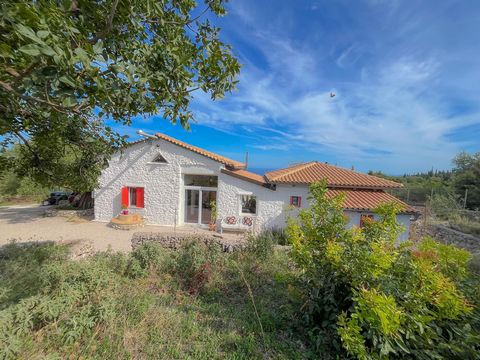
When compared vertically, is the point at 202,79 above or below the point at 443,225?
above

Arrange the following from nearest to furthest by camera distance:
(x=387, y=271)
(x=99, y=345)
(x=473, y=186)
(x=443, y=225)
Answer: (x=99, y=345) < (x=387, y=271) < (x=443, y=225) < (x=473, y=186)

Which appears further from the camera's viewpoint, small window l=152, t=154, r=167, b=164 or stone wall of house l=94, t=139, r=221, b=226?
small window l=152, t=154, r=167, b=164

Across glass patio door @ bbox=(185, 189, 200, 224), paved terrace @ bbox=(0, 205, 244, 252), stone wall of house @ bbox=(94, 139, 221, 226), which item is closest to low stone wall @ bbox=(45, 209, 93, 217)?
paved terrace @ bbox=(0, 205, 244, 252)

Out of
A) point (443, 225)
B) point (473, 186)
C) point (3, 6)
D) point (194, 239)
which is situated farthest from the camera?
point (473, 186)

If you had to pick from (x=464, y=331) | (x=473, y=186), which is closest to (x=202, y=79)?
(x=464, y=331)

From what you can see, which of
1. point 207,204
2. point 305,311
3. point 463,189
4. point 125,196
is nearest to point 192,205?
point 207,204

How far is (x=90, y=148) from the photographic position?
4.80 metres

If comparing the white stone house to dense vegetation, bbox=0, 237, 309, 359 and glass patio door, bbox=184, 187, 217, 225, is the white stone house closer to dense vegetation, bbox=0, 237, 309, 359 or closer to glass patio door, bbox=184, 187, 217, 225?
glass patio door, bbox=184, 187, 217, 225

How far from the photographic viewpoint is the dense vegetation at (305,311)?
296cm

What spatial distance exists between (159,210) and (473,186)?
30.8m

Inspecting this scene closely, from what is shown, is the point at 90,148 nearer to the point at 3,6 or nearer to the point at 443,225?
the point at 3,6

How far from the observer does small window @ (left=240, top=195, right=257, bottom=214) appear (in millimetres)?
14748

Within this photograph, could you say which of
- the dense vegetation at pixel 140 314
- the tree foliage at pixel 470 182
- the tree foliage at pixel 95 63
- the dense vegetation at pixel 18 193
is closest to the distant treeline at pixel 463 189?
the tree foliage at pixel 470 182

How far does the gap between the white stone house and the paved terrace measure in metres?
1.23
